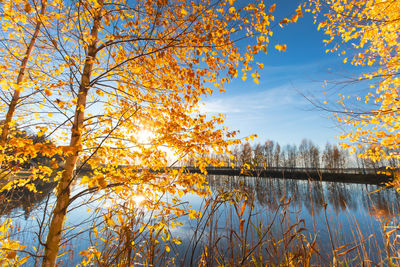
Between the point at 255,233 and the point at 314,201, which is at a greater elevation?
the point at 255,233

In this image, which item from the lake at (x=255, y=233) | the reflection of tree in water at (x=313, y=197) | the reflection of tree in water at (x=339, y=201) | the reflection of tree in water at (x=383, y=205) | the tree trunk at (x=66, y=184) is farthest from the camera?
the reflection of tree in water at (x=339, y=201)

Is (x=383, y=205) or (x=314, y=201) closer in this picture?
(x=383, y=205)

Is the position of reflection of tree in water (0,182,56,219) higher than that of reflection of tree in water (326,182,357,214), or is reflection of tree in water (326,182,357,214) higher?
reflection of tree in water (0,182,56,219)

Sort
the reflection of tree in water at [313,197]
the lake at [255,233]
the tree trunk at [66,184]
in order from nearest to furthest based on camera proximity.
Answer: the lake at [255,233], the tree trunk at [66,184], the reflection of tree in water at [313,197]

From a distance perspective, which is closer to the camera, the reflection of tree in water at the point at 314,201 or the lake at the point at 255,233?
the lake at the point at 255,233

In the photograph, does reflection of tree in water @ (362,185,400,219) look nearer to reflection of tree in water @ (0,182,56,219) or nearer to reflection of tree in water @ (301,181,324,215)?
reflection of tree in water @ (301,181,324,215)

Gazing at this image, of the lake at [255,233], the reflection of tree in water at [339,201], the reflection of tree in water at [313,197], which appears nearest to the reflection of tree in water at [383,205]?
the reflection of tree in water at [313,197]

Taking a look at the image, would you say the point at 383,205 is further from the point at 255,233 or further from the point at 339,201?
the point at 255,233

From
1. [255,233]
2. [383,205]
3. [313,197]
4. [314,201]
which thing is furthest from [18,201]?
[313,197]

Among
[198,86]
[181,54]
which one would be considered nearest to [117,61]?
[181,54]

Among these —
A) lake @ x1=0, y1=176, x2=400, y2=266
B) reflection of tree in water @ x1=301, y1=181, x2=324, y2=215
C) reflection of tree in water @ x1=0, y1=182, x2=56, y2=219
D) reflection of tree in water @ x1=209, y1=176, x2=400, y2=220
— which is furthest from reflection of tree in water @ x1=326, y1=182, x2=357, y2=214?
reflection of tree in water @ x1=0, y1=182, x2=56, y2=219

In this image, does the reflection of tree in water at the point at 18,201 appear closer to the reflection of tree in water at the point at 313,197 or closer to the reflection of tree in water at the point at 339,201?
the reflection of tree in water at the point at 313,197

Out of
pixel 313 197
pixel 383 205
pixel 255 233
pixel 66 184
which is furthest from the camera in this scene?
pixel 313 197

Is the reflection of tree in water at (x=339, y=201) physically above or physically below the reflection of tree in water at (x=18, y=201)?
below
